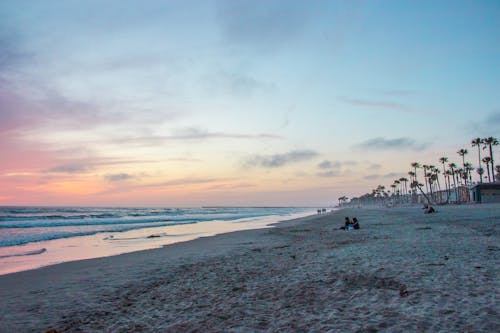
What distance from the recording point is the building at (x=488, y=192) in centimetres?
7644

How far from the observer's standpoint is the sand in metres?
6.06

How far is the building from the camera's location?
251ft

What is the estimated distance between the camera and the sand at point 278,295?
19.9 ft

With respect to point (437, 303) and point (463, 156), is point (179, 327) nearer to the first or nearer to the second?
point (437, 303)

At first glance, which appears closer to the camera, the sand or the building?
the sand

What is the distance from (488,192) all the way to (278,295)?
8648cm

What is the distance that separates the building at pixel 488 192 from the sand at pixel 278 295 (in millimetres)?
76919

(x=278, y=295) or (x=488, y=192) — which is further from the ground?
(x=488, y=192)

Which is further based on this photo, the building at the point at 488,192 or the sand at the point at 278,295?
the building at the point at 488,192

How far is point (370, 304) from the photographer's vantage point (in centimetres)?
678

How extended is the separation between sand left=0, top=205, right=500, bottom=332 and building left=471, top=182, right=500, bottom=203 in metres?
76.9

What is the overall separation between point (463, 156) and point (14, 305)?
12788cm

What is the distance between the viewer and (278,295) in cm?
800

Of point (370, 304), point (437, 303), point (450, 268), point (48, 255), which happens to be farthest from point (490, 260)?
point (48, 255)
